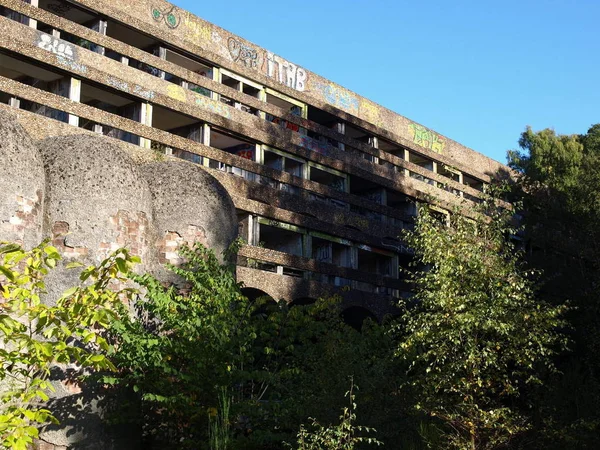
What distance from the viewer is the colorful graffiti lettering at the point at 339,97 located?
44.1 meters

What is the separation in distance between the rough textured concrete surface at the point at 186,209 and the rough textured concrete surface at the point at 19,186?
9.30 feet

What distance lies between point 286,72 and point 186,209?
970 inches

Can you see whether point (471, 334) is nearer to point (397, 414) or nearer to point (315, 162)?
point (397, 414)

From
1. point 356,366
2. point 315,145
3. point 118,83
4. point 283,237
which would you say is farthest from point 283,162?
point 356,366

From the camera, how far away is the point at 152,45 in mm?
36531

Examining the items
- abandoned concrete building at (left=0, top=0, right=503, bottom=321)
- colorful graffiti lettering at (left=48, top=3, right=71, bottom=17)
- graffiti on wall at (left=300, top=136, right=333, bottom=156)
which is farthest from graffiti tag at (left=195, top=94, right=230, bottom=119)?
colorful graffiti lettering at (left=48, top=3, right=71, bottom=17)

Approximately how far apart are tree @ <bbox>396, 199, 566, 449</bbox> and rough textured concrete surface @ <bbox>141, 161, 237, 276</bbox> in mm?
6067

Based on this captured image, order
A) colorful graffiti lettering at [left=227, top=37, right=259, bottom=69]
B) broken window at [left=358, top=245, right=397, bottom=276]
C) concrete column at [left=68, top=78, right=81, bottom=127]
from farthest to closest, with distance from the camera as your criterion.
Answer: broken window at [left=358, top=245, right=397, bottom=276] < colorful graffiti lettering at [left=227, top=37, right=259, bottom=69] < concrete column at [left=68, top=78, right=81, bottom=127]

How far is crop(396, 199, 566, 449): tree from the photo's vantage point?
13.1 metres

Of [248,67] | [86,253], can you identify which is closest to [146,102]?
[248,67]

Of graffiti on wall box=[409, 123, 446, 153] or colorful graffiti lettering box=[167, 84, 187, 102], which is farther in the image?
graffiti on wall box=[409, 123, 446, 153]

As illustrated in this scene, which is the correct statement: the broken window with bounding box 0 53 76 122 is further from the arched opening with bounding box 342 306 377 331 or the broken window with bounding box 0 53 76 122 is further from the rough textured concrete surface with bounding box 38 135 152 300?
the arched opening with bounding box 342 306 377 331

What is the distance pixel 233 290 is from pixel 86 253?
11.4 ft

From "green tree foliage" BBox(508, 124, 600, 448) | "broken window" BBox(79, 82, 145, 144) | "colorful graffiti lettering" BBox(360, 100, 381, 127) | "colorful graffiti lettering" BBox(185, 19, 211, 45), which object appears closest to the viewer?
"green tree foliage" BBox(508, 124, 600, 448)
